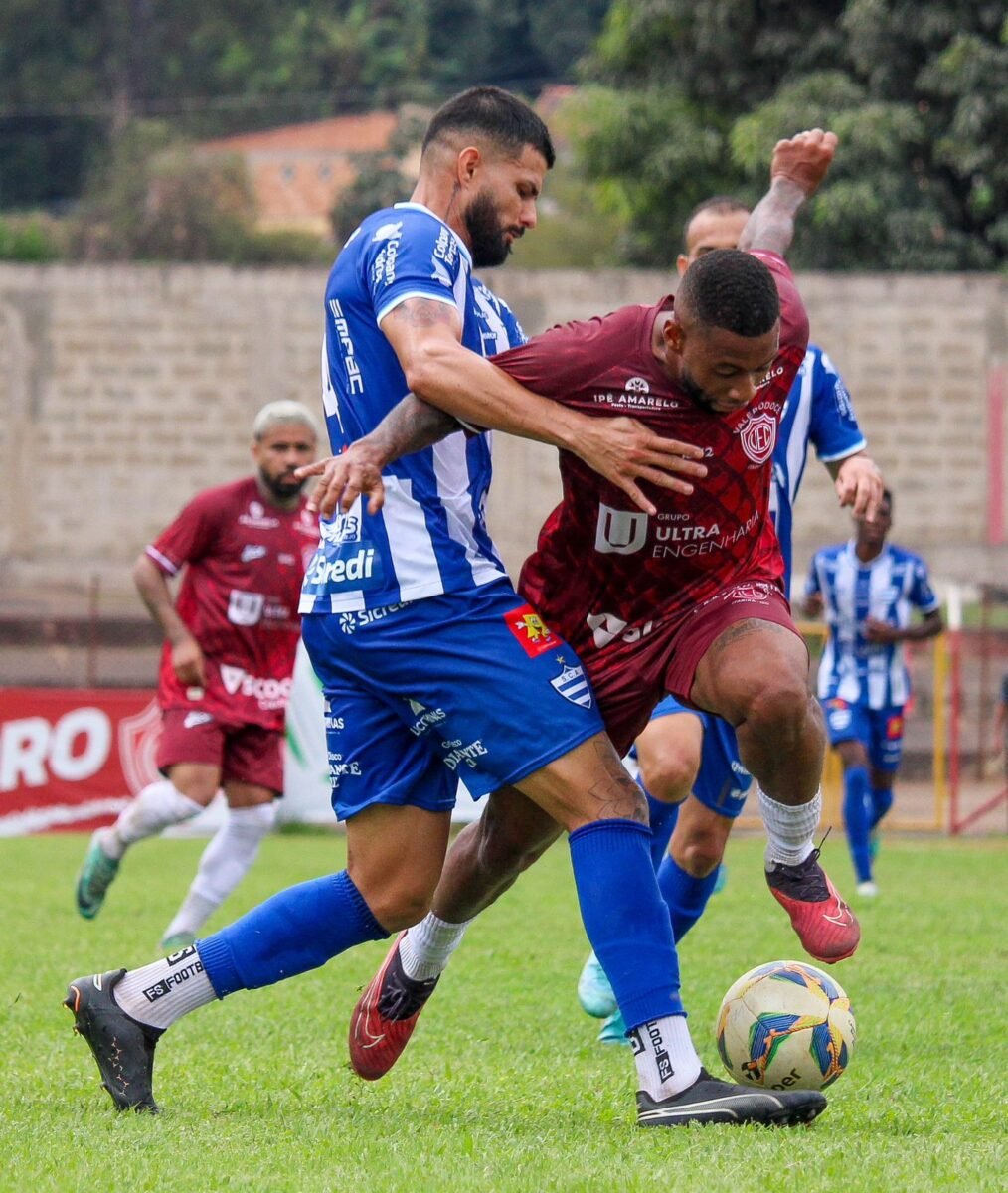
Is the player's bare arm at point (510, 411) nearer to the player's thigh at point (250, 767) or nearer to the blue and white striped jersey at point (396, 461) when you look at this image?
the blue and white striped jersey at point (396, 461)

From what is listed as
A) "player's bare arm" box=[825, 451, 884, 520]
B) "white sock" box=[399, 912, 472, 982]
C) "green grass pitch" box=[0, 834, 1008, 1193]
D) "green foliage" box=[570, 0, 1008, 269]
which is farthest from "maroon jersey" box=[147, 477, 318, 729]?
"green foliage" box=[570, 0, 1008, 269]

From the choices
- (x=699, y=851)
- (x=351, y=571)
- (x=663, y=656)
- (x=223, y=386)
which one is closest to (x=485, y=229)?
(x=351, y=571)

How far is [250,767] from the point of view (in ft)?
29.6

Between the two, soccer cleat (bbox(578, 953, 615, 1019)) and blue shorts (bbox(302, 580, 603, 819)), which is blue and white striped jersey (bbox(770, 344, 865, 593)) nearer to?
soccer cleat (bbox(578, 953, 615, 1019))

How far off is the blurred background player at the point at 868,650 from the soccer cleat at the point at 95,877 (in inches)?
181

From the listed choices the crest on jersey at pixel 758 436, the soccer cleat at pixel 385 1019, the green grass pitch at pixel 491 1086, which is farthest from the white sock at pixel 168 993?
the crest on jersey at pixel 758 436

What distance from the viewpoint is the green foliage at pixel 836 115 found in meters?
30.7

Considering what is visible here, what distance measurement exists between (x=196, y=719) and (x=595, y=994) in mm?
3465

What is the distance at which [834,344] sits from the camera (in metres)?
29.6

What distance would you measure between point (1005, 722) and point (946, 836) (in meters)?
3.42

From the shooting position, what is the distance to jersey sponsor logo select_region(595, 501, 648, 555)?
14.9 feet

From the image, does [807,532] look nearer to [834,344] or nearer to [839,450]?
[834,344]

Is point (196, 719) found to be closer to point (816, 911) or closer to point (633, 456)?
point (816, 911)

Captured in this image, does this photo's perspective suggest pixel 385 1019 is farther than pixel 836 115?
No
